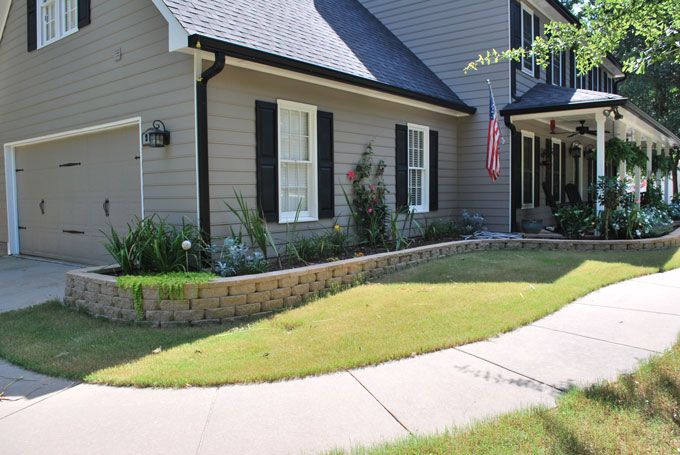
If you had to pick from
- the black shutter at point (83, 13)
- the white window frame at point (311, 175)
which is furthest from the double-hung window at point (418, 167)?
the black shutter at point (83, 13)

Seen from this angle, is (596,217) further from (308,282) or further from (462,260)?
(308,282)

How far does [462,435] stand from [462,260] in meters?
5.53

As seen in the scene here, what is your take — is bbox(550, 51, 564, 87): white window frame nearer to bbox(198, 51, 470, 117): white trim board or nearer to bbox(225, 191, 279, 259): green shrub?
bbox(198, 51, 470, 117): white trim board

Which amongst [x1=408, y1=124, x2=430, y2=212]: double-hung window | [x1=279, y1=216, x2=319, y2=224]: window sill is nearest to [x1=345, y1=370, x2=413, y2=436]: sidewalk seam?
[x1=279, y1=216, x2=319, y2=224]: window sill

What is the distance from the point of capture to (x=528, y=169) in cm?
1239

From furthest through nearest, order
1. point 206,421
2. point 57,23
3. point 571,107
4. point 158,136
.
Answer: point 571,107 → point 57,23 → point 158,136 → point 206,421

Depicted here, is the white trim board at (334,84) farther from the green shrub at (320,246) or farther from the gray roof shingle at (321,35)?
the green shrub at (320,246)

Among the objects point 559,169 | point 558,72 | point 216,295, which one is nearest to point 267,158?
point 216,295

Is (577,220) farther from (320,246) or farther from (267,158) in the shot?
(267,158)

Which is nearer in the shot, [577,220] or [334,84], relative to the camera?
[334,84]

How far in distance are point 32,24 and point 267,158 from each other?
5.95m

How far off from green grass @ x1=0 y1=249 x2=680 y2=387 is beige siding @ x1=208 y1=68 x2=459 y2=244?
1.92 metres

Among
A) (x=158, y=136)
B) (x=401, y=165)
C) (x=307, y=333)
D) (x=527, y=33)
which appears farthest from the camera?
(x=527, y=33)

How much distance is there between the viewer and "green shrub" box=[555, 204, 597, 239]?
1007 centimetres
